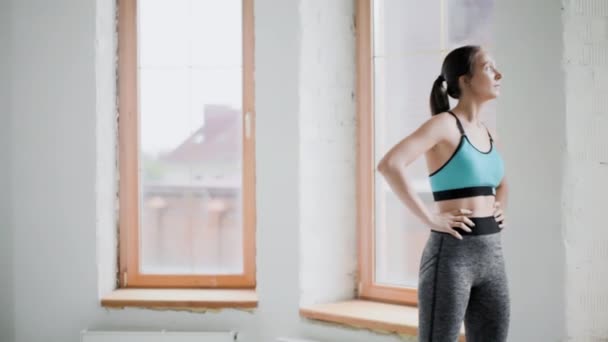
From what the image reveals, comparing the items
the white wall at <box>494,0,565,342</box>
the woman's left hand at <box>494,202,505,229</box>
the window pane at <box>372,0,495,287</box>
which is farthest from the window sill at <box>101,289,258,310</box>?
the woman's left hand at <box>494,202,505,229</box>

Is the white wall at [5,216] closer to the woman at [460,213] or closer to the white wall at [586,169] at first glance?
the woman at [460,213]

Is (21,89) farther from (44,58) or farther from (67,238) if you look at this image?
(67,238)

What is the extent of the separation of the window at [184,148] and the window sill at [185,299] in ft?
0.30

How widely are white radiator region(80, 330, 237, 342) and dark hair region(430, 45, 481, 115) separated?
138cm

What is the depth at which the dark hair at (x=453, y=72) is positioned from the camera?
6.01 ft

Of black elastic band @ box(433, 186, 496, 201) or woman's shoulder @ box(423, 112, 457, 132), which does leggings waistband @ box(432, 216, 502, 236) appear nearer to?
black elastic band @ box(433, 186, 496, 201)

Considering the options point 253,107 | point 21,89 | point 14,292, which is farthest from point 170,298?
point 21,89

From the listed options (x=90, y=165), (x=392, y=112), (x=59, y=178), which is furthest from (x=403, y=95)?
(x=59, y=178)

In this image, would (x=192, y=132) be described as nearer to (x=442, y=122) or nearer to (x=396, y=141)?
(x=396, y=141)

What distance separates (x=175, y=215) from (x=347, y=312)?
93 centimetres

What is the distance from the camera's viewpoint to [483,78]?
183 cm

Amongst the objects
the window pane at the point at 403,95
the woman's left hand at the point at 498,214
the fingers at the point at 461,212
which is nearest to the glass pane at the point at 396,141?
the window pane at the point at 403,95

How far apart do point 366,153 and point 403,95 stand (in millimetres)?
291

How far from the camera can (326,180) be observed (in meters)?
2.83
